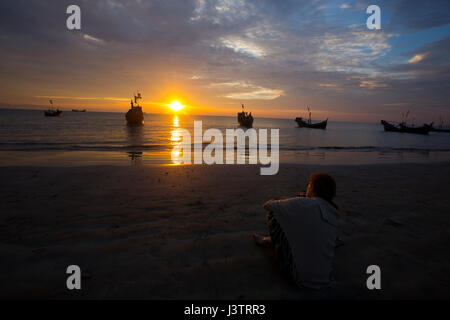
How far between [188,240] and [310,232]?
2.07 metres

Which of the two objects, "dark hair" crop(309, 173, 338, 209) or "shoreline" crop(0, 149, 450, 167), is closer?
"dark hair" crop(309, 173, 338, 209)

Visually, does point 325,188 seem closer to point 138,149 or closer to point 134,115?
point 138,149

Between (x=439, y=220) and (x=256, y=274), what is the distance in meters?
4.39

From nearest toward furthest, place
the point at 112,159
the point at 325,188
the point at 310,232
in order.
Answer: the point at 310,232, the point at 325,188, the point at 112,159

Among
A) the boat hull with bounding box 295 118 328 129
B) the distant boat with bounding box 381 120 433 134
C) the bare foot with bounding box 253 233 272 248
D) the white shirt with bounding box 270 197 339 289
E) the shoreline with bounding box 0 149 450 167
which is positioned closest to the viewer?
the white shirt with bounding box 270 197 339 289

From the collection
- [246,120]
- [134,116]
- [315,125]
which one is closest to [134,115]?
[134,116]

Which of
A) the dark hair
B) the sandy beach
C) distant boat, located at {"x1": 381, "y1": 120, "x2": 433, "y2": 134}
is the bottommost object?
the sandy beach

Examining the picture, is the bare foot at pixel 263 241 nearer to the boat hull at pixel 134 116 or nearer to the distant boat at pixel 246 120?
the boat hull at pixel 134 116

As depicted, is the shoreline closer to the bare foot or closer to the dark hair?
the bare foot

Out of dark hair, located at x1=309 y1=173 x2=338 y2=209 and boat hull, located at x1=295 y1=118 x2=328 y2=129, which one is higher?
boat hull, located at x1=295 y1=118 x2=328 y2=129

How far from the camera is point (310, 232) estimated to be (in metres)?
2.43

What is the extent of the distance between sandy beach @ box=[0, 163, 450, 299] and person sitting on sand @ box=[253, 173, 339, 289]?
25cm

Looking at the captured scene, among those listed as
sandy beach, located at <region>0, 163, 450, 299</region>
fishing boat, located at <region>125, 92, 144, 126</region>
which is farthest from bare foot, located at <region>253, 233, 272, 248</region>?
fishing boat, located at <region>125, 92, 144, 126</region>

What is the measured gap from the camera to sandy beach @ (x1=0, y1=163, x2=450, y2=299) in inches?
104
